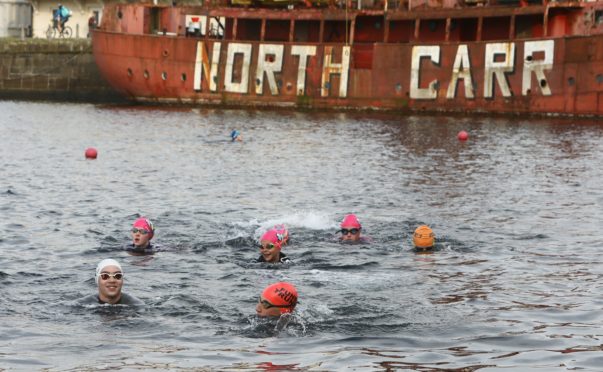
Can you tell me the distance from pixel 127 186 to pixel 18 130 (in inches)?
810

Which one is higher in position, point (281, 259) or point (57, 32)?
point (57, 32)

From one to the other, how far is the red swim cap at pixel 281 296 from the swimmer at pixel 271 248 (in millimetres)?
4434

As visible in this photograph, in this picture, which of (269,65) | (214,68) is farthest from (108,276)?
(214,68)

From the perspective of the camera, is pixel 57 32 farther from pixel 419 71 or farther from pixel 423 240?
pixel 423 240

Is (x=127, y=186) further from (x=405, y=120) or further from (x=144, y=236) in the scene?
(x=405, y=120)

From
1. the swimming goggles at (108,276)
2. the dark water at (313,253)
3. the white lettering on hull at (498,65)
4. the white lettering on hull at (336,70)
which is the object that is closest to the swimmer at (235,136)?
the dark water at (313,253)

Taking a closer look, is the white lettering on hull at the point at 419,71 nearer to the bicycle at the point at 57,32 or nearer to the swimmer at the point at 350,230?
the bicycle at the point at 57,32

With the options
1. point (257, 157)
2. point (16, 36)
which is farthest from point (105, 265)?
point (16, 36)

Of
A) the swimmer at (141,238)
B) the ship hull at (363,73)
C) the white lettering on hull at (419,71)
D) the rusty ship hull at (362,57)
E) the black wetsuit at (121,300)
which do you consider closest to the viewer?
the black wetsuit at (121,300)

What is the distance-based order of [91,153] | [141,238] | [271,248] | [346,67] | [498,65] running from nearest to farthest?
[271,248], [141,238], [91,153], [498,65], [346,67]

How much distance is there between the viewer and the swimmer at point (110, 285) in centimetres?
1878

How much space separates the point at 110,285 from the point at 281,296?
9.35ft

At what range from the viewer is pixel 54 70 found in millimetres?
77250

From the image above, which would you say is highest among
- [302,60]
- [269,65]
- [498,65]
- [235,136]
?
[498,65]
